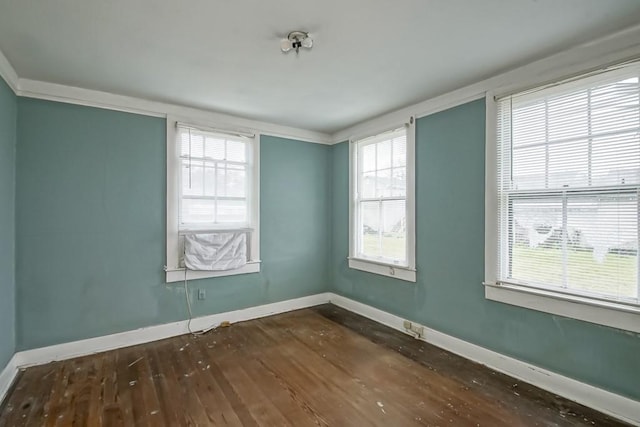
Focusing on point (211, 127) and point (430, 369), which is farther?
point (211, 127)

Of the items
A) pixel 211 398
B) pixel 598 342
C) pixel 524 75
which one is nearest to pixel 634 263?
pixel 598 342

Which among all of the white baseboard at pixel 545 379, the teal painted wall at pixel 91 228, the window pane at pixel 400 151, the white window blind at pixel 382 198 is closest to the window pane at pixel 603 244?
the white baseboard at pixel 545 379

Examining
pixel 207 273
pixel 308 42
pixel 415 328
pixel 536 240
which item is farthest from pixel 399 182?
pixel 207 273

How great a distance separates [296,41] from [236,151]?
204 centimetres

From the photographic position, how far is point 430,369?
269cm

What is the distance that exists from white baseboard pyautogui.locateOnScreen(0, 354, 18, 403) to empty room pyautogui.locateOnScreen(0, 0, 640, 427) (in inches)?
1.0

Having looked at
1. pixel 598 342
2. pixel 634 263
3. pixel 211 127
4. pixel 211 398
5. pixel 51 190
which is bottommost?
pixel 211 398

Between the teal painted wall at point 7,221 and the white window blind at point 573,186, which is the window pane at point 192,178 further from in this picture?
the white window blind at point 573,186

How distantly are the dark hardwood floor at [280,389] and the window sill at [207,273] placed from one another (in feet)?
2.22

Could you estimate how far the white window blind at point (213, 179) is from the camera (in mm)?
3531

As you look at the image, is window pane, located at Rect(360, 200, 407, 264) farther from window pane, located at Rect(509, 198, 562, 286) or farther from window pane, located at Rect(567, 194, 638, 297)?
window pane, located at Rect(567, 194, 638, 297)

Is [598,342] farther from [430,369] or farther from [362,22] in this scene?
[362,22]

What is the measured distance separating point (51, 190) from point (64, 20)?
165 centimetres

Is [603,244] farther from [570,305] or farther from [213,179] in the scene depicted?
[213,179]
